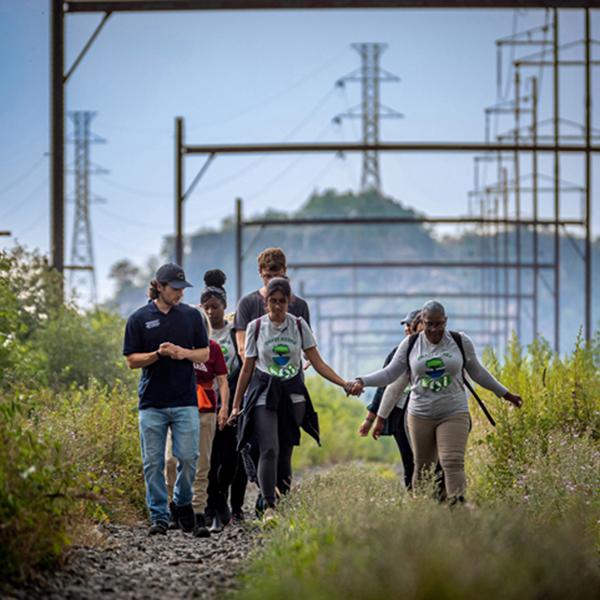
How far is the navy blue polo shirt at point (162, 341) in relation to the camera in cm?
1149

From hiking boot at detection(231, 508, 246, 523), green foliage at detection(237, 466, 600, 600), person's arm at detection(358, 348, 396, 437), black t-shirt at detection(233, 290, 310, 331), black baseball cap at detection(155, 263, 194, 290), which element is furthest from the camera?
hiking boot at detection(231, 508, 246, 523)

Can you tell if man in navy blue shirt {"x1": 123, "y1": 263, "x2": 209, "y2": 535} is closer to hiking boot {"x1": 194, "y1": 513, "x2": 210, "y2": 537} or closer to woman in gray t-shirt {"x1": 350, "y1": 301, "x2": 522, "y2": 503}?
hiking boot {"x1": 194, "y1": 513, "x2": 210, "y2": 537}

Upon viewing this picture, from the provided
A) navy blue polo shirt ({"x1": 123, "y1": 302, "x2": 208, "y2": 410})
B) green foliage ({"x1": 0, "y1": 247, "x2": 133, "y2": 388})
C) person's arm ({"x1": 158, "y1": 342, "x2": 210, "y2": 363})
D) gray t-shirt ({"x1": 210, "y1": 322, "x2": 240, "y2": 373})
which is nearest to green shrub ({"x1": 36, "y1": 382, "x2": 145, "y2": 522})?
navy blue polo shirt ({"x1": 123, "y1": 302, "x2": 208, "y2": 410})

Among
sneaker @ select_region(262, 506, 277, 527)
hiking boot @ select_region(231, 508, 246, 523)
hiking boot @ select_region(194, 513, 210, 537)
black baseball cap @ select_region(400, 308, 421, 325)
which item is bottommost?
hiking boot @ select_region(231, 508, 246, 523)

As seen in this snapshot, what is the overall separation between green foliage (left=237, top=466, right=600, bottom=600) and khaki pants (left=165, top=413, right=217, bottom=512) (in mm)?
2986

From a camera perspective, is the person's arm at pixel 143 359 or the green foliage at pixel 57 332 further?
the green foliage at pixel 57 332

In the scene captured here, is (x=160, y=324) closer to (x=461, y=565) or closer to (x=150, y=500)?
(x=150, y=500)

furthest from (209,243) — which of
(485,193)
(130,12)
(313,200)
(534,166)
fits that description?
(130,12)

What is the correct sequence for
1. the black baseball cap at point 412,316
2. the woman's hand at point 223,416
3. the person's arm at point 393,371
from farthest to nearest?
the black baseball cap at point 412,316 < the woman's hand at point 223,416 < the person's arm at point 393,371

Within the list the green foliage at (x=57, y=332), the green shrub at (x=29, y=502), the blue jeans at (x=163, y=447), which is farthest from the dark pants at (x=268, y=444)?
the green foliage at (x=57, y=332)

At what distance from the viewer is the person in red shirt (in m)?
12.2

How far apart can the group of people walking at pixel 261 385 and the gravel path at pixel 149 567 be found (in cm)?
34

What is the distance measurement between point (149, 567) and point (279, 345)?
8.20 feet

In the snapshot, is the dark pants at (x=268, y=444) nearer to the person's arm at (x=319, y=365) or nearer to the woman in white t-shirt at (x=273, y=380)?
the woman in white t-shirt at (x=273, y=380)
